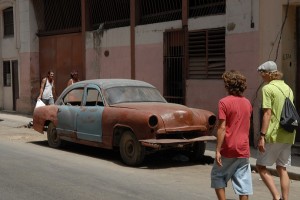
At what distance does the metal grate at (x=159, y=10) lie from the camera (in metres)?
13.0

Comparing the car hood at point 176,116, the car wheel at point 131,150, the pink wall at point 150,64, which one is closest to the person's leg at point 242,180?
the car hood at point 176,116

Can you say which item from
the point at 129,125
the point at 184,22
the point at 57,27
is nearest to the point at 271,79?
the point at 129,125

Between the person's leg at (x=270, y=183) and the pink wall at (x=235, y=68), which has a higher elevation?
the pink wall at (x=235, y=68)

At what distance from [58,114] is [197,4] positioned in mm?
4626

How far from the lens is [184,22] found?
489 inches

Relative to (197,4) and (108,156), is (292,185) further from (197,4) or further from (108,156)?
(197,4)

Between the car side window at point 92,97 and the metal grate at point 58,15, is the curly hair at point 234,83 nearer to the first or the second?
the car side window at point 92,97

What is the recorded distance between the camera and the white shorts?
5.87 meters

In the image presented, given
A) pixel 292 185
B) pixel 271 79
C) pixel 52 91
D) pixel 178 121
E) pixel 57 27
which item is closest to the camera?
pixel 271 79

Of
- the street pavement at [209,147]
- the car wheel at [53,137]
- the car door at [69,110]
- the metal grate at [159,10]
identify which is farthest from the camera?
the metal grate at [159,10]

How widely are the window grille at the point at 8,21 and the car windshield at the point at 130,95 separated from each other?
1286cm

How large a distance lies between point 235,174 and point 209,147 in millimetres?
5437

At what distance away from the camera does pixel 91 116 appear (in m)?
9.48

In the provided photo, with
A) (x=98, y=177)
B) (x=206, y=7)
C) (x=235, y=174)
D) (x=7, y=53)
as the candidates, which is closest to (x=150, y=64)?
(x=206, y=7)
